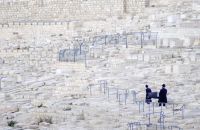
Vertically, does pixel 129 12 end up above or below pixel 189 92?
above

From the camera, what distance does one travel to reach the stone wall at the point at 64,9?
2933 cm

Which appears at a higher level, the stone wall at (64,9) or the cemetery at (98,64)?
the stone wall at (64,9)

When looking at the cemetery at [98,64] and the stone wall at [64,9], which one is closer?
the cemetery at [98,64]

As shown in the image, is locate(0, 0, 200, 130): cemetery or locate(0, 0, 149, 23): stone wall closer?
locate(0, 0, 200, 130): cemetery

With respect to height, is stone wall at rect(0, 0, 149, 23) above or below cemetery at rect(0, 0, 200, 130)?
above

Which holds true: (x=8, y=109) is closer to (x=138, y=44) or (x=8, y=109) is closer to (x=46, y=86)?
(x=46, y=86)

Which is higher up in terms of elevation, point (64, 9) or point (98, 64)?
point (64, 9)

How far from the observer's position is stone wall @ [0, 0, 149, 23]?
29328 millimetres

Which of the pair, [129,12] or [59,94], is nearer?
[59,94]

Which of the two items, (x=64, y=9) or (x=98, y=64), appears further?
(x=64, y=9)

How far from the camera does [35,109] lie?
14266mm

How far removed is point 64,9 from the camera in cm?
3091

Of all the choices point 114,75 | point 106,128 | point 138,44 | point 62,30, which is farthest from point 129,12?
point 106,128

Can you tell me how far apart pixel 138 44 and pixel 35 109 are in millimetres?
7960
